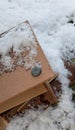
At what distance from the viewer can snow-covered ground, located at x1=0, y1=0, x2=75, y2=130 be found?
1.73 meters

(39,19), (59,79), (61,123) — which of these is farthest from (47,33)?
(61,123)

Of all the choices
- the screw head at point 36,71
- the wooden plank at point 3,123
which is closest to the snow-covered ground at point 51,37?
the wooden plank at point 3,123

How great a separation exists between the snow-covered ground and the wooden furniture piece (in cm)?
28

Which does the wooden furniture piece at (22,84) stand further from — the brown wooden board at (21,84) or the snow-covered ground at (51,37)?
the snow-covered ground at (51,37)

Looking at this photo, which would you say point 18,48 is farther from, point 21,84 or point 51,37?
point 51,37

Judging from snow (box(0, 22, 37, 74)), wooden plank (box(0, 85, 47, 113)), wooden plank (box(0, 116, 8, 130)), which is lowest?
wooden plank (box(0, 116, 8, 130))

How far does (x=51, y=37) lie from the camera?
6.56 ft

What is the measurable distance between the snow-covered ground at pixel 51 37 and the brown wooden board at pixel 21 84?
11.4 inches

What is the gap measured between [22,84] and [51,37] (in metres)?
0.69

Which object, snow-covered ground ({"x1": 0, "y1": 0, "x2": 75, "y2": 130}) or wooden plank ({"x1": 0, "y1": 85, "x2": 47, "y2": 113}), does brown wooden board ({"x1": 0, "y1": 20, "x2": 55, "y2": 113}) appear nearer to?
wooden plank ({"x1": 0, "y1": 85, "x2": 47, "y2": 113})

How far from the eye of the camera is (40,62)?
1455 millimetres

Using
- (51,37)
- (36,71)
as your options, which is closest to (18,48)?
(36,71)

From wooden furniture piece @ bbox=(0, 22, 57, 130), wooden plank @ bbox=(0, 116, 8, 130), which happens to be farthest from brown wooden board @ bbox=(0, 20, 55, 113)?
wooden plank @ bbox=(0, 116, 8, 130)

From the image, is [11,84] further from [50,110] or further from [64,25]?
[64,25]
